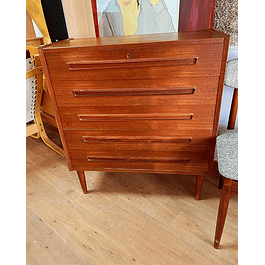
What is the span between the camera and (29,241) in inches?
52.1

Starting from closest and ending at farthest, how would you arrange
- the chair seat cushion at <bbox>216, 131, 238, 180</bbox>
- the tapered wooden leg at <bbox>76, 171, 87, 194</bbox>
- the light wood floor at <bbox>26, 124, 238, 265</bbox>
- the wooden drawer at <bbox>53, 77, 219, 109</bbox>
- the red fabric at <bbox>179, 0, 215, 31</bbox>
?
the chair seat cushion at <bbox>216, 131, 238, 180</bbox> < the wooden drawer at <bbox>53, 77, 219, 109</bbox> < the light wood floor at <bbox>26, 124, 238, 265</bbox> < the red fabric at <bbox>179, 0, 215, 31</bbox> < the tapered wooden leg at <bbox>76, 171, 87, 194</bbox>

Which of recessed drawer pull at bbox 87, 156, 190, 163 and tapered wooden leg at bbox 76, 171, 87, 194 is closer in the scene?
recessed drawer pull at bbox 87, 156, 190, 163

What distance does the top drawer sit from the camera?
3.27 ft

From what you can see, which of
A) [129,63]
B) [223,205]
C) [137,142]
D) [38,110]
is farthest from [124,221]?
[38,110]

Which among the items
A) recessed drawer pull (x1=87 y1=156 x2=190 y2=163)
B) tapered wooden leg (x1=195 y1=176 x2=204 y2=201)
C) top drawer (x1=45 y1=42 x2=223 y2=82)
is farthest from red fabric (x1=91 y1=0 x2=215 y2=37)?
tapered wooden leg (x1=195 y1=176 x2=204 y2=201)

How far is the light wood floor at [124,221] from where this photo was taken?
1195 mm

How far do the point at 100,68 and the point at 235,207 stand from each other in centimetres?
121

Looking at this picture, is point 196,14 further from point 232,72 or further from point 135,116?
point 135,116

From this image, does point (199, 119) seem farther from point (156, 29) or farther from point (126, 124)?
point (156, 29)

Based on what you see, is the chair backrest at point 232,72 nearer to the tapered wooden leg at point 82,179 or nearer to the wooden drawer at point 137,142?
the wooden drawer at point 137,142

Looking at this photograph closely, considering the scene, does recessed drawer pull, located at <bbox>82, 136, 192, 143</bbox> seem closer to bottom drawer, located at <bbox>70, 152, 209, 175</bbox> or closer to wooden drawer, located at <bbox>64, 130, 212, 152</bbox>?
wooden drawer, located at <bbox>64, 130, 212, 152</bbox>

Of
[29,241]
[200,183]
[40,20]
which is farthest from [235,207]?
[40,20]

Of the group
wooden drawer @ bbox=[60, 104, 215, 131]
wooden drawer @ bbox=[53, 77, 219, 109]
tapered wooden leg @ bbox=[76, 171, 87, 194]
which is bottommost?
tapered wooden leg @ bbox=[76, 171, 87, 194]

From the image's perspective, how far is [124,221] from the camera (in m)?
1.39
